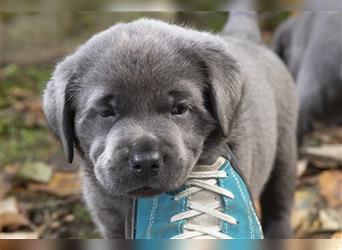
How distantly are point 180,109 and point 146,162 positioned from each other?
186 millimetres

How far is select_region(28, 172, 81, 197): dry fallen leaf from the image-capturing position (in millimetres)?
2781

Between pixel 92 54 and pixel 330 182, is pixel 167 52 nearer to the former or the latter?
pixel 92 54

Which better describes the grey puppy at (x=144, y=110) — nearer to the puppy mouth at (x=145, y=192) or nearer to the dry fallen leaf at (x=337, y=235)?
the puppy mouth at (x=145, y=192)

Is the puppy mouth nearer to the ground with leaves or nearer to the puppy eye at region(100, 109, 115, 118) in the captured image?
the puppy eye at region(100, 109, 115, 118)

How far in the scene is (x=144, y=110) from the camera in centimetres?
171

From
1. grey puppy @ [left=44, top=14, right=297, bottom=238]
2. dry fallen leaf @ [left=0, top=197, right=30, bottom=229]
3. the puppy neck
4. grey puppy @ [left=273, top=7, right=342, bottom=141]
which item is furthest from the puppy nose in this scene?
grey puppy @ [left=273, top=7, right=342, bottom=141]

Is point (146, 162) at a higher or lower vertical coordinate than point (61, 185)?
higher

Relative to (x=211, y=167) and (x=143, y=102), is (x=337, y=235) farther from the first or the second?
(x=143, y=102)

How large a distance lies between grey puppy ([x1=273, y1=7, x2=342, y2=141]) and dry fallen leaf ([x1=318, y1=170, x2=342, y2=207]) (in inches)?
7.9

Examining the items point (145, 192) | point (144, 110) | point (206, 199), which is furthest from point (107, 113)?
point (206, 199)

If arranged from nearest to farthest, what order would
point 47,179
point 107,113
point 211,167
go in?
point 107,113
point 211,167
point 47,179

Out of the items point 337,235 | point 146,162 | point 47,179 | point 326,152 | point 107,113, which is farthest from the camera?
point 326,152

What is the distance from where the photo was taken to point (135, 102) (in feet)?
5.61

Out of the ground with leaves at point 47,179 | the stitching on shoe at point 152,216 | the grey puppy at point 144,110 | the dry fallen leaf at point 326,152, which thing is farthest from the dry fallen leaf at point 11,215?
the dry fallen leaf at point 326,152
